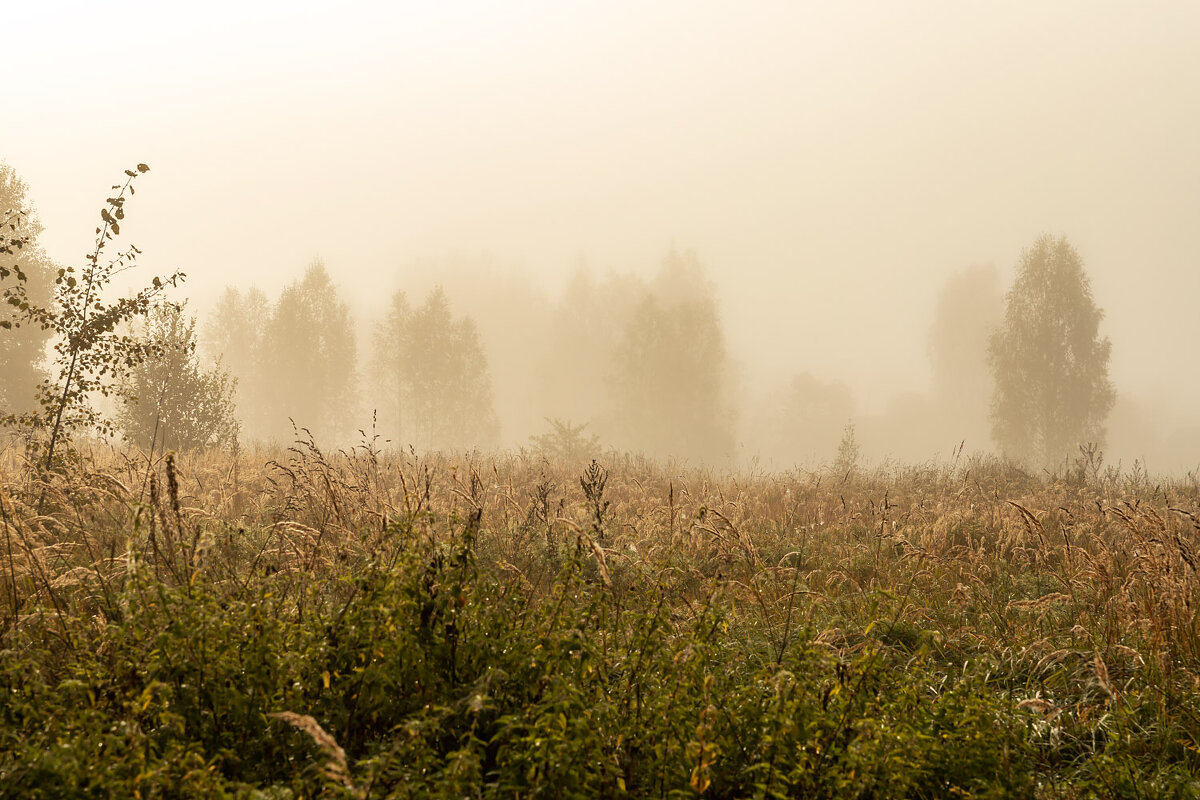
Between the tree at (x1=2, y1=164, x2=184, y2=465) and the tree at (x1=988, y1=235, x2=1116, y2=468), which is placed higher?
the tree at (x1=988, y1=235, x2=1116, y2=468)

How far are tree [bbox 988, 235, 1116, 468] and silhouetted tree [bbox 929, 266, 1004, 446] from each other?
44.2ft

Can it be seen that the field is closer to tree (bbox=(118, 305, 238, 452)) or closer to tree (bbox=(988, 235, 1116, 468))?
tree (bbox=(118, 305, 238, 452))

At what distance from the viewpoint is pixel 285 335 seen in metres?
36.0

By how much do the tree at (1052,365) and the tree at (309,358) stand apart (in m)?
36.1

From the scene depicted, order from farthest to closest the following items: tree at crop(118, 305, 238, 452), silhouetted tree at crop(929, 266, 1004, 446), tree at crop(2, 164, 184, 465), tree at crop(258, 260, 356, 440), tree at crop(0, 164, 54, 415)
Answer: silhouetted tree at crop(929, 266, 1004, 446) → tree at crop(258, 260, 356, 440) → tree at crop(0, 164, 54, 415) → tree at crop(118, 305, 238, 452) → tree at crop(2, 164, 184, 465)

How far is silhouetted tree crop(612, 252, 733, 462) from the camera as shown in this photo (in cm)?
3869

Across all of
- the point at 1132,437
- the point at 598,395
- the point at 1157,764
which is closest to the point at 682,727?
the point at 1157,764

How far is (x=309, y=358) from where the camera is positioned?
3622 cm

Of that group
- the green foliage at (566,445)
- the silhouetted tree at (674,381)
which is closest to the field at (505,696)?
the green foliage at (566,445)

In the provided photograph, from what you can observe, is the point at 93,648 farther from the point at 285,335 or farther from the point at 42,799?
the point at 285,335

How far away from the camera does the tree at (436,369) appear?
3753 centimetres

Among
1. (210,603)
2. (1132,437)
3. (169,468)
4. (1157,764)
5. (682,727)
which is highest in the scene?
(1132,437)

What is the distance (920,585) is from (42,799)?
6.42 metres

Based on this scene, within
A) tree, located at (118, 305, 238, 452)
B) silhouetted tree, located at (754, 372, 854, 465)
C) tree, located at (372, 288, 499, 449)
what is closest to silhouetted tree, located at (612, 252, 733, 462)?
tree, located at (372, 288, 499, 449)
